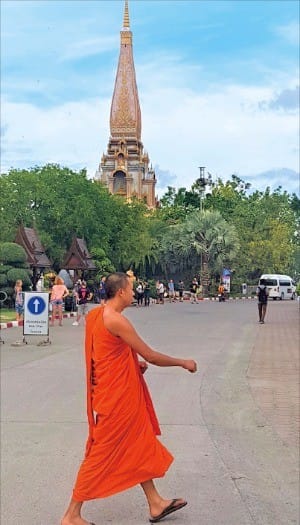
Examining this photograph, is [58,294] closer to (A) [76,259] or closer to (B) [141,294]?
(A) [76,259]

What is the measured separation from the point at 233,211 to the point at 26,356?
58.1 metres

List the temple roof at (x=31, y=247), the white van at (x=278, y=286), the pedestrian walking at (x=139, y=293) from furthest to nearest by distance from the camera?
the white van at (x=278, y=286)
the pedestrian walking at (x=139, y=293)
the temple roof at (x=31, y=247)

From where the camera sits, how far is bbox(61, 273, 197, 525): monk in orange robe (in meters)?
4.75

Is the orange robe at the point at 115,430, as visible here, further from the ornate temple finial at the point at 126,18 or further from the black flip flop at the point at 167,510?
the ornate temple finial at the point at 126,18

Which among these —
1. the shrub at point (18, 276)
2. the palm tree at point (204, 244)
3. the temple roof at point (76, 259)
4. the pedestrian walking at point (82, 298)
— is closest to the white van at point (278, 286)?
the palm tree at point (204, 244)

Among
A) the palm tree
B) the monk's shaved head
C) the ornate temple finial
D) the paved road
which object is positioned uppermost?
the ornate temple finial

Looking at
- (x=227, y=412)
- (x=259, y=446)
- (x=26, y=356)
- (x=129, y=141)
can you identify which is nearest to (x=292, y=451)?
(x=259, y=446)

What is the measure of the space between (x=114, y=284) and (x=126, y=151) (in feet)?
281

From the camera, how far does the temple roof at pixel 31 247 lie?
33.2 meters

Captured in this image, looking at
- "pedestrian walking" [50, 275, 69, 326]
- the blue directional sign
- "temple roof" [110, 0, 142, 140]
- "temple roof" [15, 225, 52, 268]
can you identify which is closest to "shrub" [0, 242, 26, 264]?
"temple roof" [15, 225, 52, 268]

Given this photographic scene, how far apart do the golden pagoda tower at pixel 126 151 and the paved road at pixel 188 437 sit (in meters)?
73.3

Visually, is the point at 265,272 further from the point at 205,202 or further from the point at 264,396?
the point at 264,396

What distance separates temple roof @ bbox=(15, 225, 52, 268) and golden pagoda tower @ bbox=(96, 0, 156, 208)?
52.3 m

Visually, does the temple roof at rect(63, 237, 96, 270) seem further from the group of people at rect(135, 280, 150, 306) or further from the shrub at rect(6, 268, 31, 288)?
the shrub at rect(6, 268, 31, 288)
